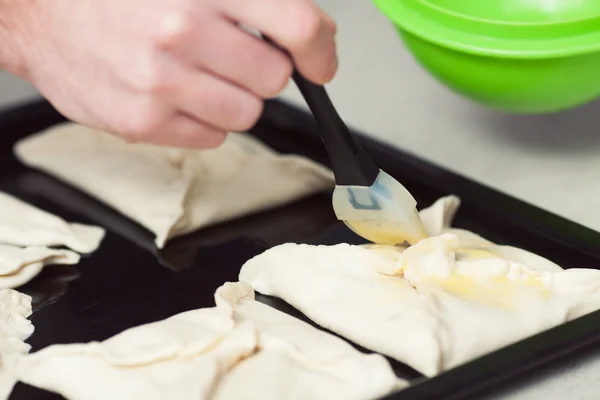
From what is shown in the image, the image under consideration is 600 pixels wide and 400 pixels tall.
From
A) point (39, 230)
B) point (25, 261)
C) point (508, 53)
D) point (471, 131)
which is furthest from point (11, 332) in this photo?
point (471, 131)

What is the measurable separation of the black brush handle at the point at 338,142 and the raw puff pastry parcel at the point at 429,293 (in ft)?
0.28

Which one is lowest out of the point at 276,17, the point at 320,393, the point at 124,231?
the point at 124,231

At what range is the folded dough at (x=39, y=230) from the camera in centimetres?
122

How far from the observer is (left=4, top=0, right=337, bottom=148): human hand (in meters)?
0.92

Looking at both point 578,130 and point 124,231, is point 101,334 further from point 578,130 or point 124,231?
point 578,130

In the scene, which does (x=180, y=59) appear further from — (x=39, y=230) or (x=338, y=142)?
(x=39, y=230)

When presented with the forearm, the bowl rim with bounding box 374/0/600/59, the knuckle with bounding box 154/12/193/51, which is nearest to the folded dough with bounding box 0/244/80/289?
the forearm

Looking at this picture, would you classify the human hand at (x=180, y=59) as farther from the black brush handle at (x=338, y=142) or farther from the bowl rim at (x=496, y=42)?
the bowl rim at (x=496, y=42)

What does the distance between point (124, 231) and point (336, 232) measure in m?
0.30

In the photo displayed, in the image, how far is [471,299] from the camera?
977 mm

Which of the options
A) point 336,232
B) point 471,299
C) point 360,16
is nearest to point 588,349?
point 471,299

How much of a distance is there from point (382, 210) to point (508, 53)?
0.31 meters

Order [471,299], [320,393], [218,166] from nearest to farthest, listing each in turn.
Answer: [320,393] → [471,299] → [218,166]

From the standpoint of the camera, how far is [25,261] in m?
1.15
